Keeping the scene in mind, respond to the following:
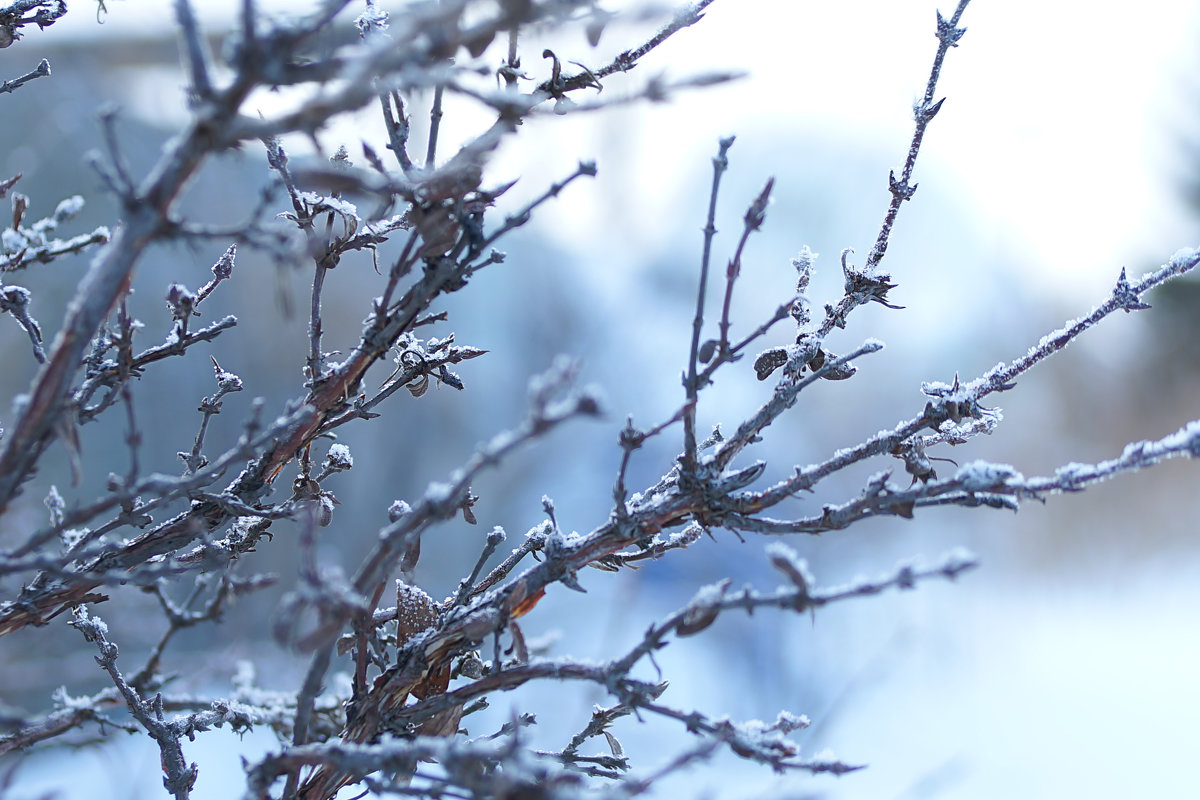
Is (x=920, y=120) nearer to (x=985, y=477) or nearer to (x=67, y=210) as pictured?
(x=985, y=477)

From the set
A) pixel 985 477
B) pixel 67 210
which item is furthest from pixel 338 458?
pixel 985 477

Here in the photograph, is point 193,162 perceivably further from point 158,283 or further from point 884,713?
point 884,713

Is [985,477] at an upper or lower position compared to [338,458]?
lower

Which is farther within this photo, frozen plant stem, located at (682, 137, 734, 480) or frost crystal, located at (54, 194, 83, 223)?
frost crystal, located at (54, 194, 83, 223)

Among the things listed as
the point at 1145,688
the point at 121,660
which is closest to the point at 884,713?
the point at 1145,688

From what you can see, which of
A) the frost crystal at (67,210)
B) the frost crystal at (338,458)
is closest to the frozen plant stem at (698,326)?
the frost crystal at (338,458)

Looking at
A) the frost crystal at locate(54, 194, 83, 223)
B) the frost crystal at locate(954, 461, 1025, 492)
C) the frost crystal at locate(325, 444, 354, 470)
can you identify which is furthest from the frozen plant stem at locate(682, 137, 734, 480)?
the frost crystal at locate(54, 194, 83, 223)

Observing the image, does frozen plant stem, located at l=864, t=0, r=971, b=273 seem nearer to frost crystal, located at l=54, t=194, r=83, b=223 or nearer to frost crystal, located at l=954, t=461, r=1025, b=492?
frost crystal, located at l=954, t=461, r=1025, b=492

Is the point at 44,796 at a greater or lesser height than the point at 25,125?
lesser

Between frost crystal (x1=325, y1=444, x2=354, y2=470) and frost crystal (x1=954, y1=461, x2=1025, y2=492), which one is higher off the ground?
frost crystal (x1=325, y1=444, x2=354, y2=470)

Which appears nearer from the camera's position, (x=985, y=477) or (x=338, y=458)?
(x=985, y=477)

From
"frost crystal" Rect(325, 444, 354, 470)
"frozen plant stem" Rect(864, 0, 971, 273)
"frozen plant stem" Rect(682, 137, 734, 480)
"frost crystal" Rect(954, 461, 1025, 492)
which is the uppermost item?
"frozen plant stem" Rect(864, 0, 971, 273)
